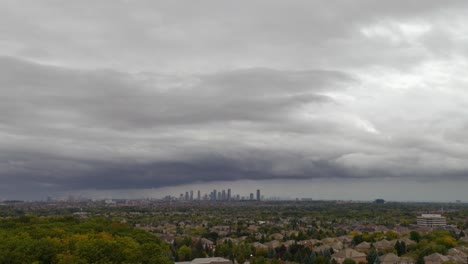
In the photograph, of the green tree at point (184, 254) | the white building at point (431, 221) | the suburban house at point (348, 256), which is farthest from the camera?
the white building at point (431, 221)

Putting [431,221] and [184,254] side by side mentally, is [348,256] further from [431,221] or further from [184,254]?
[431,221]

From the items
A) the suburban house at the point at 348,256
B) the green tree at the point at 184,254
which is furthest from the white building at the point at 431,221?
the green tree at the point at 184,254

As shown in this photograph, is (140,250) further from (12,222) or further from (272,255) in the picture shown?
(12,222)

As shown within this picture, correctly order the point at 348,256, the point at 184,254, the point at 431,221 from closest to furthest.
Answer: the point at 348,256 < the point at 184,254 < the point at 431,221

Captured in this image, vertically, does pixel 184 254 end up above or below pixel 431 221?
below

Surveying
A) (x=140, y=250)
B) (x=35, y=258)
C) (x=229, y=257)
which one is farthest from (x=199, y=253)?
(x=35, y=258)

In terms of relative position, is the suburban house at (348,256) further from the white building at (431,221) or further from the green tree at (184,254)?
the white building at (431,221)

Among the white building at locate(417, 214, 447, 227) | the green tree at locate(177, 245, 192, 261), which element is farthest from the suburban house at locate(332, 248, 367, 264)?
the white building at locate(417, 214, 447, 227)

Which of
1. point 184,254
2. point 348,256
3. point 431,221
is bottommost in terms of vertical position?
point 184,254

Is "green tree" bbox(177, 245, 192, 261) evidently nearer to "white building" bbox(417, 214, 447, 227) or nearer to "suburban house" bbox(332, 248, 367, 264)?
"suburban house" bbox(332, 248, 367, 264)

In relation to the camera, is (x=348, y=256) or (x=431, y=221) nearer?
(x=348, y=256)

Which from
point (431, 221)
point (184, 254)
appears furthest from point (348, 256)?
point (431, 221)
